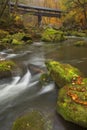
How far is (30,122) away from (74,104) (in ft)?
3.21

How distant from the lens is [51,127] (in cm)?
481

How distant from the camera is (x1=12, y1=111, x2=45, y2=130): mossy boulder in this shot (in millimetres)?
4658

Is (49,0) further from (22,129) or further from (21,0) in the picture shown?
(22,129)

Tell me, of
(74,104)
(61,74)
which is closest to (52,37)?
(61,74)

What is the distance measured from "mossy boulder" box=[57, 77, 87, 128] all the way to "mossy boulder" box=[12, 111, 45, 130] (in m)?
0.51

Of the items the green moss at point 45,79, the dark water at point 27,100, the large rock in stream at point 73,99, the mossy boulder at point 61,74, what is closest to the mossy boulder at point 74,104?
the large rock in stream at point 73,99

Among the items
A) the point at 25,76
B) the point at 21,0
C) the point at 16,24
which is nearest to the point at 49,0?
the point at 21,0

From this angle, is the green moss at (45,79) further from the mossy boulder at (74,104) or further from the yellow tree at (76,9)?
the yellow tree at (76,9)

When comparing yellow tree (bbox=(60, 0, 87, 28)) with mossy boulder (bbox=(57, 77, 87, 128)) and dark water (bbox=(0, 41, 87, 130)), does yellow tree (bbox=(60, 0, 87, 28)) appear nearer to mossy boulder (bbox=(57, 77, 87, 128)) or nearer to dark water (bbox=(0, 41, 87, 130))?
dark water (bbox=(0, 41, 87, 130))

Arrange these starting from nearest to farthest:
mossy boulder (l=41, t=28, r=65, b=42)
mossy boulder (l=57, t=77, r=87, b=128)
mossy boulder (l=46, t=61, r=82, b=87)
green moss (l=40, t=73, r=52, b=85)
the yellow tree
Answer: mossy boulder (l=57, t=77, r=87, b=128) < mossy boulder (l=46, t=61, r=82, b=87) < green moss (l=40, t=73, r=52, b=85) < mossy boulder (l=41, t=28, r=65, b=42) < the yellow tree

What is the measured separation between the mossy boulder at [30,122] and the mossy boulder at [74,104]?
1.67ft

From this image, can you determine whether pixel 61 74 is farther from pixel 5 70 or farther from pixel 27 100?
pixel 5 70

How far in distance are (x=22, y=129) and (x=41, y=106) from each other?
137cm

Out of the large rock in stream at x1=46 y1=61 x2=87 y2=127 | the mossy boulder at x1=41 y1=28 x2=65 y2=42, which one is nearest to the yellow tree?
the mossy boulder at x1=41 y1=28 x2=65 y2=42
